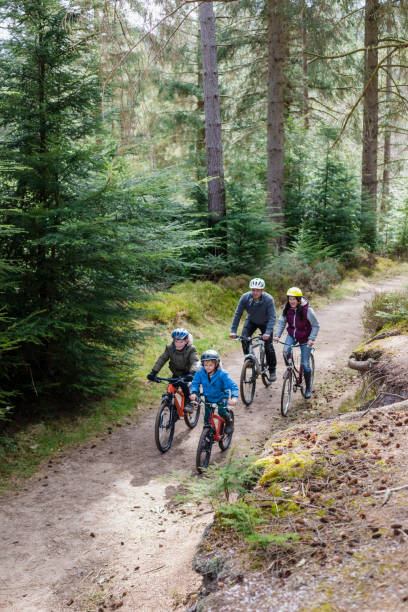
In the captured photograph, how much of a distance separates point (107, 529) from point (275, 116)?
1570 cm

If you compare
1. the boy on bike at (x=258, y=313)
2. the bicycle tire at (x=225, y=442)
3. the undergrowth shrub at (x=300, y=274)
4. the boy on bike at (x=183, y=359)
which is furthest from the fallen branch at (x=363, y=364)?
the undergrowth shrub at (x=300, y=274)

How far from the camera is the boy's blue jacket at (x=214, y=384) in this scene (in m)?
6.61

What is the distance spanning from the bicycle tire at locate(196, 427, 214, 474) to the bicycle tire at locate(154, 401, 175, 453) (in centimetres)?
88

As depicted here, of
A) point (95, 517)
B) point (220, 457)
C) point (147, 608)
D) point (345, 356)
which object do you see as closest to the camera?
point (147, 608)

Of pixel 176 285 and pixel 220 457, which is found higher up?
pixel 176 285

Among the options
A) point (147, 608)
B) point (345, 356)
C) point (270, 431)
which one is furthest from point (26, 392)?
point (345, 356)

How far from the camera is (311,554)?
3.20m

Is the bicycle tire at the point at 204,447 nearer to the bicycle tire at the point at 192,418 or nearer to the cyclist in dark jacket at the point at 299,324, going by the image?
the bicycle tire at the point at 192,418

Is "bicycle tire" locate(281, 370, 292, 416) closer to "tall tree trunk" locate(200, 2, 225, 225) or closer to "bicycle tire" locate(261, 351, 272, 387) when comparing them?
"bicycle tire" locate(261, 351, 272, 387)

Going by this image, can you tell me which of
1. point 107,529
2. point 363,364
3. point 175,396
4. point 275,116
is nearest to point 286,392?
point 363,364

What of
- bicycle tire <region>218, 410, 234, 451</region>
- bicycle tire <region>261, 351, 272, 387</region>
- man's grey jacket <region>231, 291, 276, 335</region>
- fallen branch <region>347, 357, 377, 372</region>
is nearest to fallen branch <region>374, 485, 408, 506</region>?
bicycle tire <region>218, 410, 234, 451</region>

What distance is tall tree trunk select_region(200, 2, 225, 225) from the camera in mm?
15328

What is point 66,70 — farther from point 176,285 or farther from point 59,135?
point 176,285

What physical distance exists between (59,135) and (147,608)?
6.67 meters
